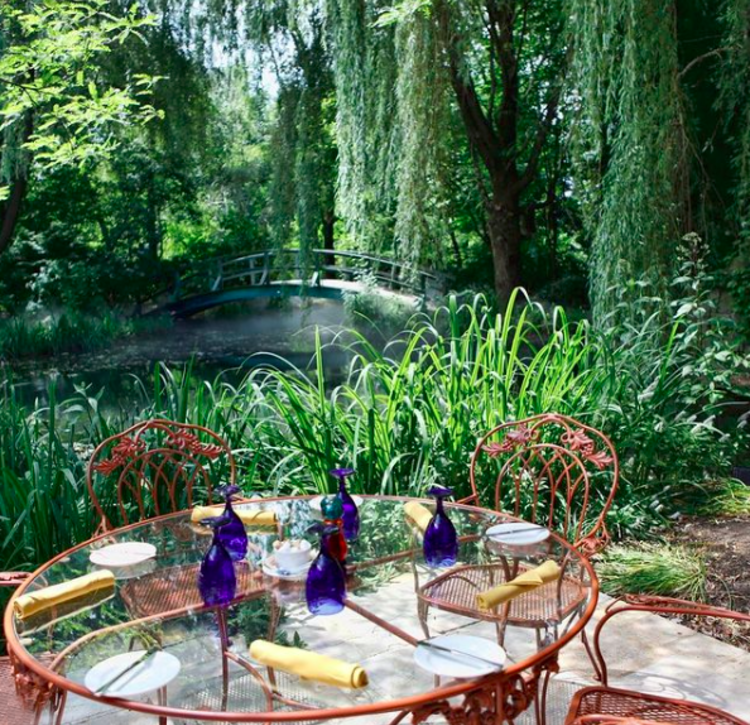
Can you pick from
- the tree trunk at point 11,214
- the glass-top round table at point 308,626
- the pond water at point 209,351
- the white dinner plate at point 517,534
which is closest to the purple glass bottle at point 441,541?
the glass-top round table at point 308,626

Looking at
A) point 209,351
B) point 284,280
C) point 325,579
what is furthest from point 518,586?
point 209,351

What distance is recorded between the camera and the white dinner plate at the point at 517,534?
1.97 meters

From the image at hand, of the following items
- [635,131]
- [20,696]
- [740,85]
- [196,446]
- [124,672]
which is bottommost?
[20,696]

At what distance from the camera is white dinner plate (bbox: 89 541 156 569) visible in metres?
1.90

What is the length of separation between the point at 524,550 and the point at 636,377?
2.14 metres

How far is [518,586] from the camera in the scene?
1628mm

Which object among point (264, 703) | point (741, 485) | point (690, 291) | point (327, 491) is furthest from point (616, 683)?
point (690, 291)

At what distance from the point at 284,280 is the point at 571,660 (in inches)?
337

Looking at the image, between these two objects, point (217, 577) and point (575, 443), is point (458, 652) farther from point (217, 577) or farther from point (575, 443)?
point (575, 443)

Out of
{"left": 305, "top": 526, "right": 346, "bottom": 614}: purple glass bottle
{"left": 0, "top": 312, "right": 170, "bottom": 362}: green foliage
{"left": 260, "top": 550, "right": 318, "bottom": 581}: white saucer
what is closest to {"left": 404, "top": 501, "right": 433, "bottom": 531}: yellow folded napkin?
{"left": 260, "top": 550, "right": 318, "bottom": 581}: white saucer

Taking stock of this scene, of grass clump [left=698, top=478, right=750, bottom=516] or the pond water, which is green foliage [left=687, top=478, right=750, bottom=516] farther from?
the pond water

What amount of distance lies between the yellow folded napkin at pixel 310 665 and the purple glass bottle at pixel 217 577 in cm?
25

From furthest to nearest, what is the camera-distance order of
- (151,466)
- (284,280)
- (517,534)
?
(284,280)
(151,466)
(517,534)

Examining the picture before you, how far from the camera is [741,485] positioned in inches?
147
